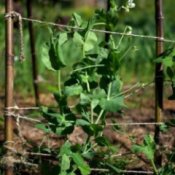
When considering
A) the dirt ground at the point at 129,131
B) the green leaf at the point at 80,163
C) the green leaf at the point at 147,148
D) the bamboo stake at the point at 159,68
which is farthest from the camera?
the dirt ground at the point at 129,131

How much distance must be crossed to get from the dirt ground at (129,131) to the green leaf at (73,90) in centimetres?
40

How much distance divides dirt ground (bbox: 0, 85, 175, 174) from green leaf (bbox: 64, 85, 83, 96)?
0.40 m

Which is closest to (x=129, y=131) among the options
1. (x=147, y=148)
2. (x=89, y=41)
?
(x=147, y=148)

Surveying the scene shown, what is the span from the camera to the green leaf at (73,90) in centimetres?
273

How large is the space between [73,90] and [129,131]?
131 centimetres

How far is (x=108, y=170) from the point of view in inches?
115

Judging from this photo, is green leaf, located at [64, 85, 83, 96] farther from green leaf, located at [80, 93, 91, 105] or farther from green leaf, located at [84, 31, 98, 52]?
green leaf, located at [84, 31, 98, 52]

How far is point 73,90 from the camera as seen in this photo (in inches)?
108

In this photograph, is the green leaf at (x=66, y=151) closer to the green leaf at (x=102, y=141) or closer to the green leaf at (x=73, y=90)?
the green leaf at (x=102, y=141)

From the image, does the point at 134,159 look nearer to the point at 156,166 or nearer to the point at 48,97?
the point at 156,166

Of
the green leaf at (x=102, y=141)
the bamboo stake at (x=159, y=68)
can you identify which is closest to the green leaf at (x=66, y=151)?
the green leaf at (x=102, y=141)

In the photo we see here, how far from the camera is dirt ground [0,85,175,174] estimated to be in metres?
3.47

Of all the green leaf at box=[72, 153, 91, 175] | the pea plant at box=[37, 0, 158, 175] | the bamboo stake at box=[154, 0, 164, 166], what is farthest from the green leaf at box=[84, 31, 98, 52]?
the green leaf at box=[72, 153, 91, 175]

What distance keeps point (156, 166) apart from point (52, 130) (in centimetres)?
66
